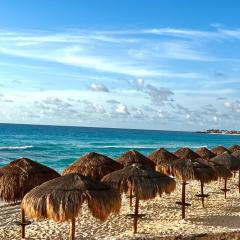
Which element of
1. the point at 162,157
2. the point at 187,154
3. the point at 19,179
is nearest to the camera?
the point at 19,179

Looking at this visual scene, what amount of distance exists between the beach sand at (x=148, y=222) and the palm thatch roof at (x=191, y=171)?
1098 mm

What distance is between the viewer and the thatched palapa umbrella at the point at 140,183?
968 cm

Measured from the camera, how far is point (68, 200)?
781 centimetres

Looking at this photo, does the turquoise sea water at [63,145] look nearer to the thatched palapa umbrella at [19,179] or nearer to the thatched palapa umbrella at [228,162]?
the thatched palapa umbrella at [228,162]

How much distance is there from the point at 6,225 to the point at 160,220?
4.04 m

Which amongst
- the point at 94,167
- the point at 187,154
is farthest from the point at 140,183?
the point at 187,154

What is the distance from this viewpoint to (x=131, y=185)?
977cm

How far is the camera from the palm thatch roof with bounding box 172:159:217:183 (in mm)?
11688

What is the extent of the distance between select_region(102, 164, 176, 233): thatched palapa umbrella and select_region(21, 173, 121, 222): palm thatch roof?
1.48 meters

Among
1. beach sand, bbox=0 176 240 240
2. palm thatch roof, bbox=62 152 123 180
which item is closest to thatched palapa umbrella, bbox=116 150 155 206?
beach sand, bbox=0 176 240 240

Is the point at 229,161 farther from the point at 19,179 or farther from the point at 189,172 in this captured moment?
the point at 19,179

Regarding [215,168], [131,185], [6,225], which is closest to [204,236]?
[131,185]

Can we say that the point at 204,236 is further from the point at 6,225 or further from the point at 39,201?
the point at 6,225

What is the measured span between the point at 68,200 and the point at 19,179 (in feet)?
Result: 7.51
